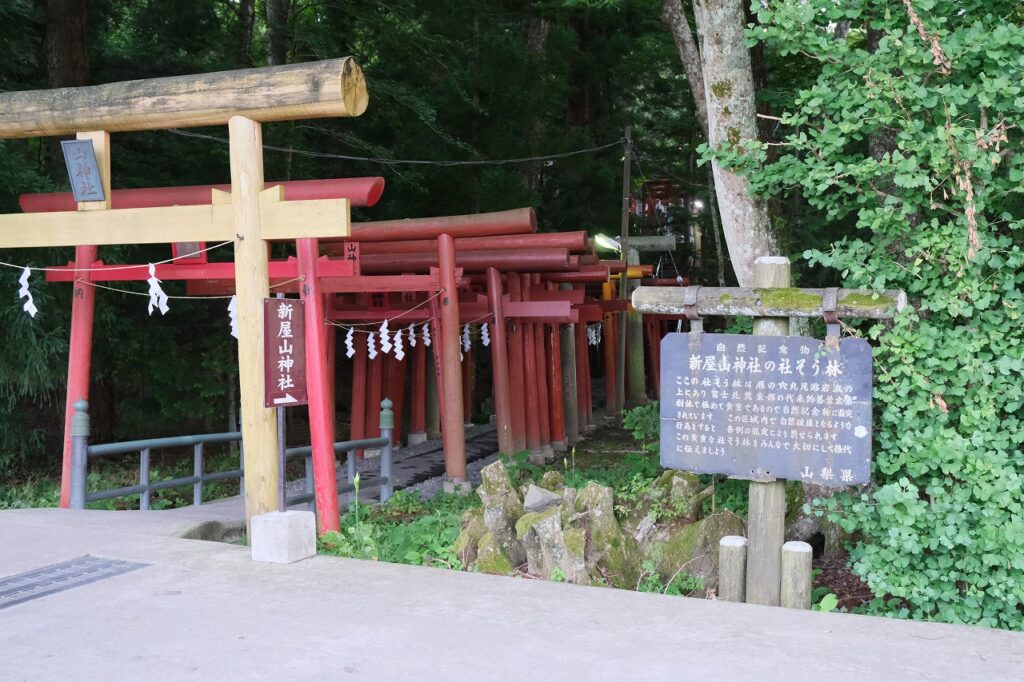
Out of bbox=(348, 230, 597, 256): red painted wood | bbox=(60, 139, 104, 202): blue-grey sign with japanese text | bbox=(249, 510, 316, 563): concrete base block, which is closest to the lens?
bbox=(249, 510, 316, 563): concrete base block

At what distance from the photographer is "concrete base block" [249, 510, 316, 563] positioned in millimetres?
5621

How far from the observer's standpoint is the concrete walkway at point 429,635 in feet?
12.3

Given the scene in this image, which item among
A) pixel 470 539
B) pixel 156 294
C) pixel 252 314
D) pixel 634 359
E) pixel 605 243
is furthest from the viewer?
pixel 634 359

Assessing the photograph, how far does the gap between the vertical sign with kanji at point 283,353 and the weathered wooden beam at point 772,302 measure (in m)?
2.33

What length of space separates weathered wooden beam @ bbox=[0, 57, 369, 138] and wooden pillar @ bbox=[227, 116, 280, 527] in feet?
0.69

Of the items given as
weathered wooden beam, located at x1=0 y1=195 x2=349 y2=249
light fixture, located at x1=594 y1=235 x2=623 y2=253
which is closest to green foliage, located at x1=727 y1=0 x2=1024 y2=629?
weathered wooden beam, located at x1=0 y1=195 x2=349 y2=249

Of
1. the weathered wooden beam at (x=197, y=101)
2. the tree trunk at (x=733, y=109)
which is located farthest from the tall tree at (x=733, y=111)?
the weathered wooden beam at (x=197, y=101)

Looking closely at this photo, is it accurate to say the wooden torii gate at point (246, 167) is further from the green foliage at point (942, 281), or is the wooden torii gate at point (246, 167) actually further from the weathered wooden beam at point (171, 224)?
the green foliage at point (942, 281)

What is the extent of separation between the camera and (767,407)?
5301mm

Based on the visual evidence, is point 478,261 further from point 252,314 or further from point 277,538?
point 277,538

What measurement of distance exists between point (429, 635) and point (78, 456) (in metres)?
5.05

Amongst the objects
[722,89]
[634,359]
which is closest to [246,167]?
[722,89]

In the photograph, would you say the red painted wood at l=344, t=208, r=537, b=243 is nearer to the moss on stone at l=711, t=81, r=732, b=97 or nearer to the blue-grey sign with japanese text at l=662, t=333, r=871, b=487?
the moss on stone at l=711, t=81, r=732, b=97

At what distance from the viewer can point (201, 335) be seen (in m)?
15.2
